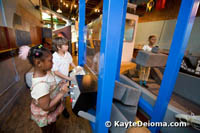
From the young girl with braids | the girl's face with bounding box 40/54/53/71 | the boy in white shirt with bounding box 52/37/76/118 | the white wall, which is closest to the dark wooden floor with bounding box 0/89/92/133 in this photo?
the boy in white shirt with bounding box 52/37/76/118

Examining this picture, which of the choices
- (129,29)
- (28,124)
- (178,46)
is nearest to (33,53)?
(28,124)

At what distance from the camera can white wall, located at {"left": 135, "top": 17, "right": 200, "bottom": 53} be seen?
3.47m

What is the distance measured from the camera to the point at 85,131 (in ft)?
4.09

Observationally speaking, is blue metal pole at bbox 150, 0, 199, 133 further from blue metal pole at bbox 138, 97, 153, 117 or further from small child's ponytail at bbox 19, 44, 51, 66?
small child's ponytail at bbox 19, 44, 51, 66

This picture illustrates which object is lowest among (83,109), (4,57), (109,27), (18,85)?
(18,85)

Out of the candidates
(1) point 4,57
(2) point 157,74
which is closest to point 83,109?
(1) point 4,57

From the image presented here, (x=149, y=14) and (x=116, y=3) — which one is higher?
(x=149, y=14)

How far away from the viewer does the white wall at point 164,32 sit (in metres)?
3.47

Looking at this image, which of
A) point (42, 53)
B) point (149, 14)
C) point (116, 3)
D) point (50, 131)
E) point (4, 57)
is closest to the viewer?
point (116, 3)

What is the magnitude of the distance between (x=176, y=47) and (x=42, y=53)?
4.31ft

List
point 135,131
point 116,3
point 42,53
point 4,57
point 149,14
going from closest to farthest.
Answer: point 116,3 < point 42,53 < point 135,131 < point 4,57 < point 149,14

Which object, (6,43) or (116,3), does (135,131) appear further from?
(6,43)

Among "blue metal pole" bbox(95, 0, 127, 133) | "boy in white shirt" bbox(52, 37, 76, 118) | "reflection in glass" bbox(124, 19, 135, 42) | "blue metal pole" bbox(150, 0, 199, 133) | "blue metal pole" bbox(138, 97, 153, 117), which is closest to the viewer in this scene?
"blue metal pole" bbox(95, 0, 127, 133)

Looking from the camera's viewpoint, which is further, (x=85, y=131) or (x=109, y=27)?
(x=85, y=131)
